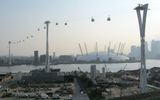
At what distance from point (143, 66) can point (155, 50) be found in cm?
14495

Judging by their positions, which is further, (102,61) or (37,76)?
(102,61)

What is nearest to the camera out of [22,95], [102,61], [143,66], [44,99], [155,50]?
[143,66]

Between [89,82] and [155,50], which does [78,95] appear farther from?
[155,50]

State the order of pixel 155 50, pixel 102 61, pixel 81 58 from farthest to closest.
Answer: pixel 155 50, pixel 81 58, pixel 102 61

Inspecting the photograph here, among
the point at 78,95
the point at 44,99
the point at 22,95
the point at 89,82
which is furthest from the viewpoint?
the point at 89,82

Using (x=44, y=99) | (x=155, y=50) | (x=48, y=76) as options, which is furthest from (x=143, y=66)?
(x=155, y=50)

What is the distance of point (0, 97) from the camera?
32.0 metres

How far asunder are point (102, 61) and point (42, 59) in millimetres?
21068

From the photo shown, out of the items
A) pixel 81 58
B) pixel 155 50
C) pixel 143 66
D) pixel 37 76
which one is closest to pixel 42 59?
pixel 81 58

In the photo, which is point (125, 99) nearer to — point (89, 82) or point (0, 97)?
point (0, 97)

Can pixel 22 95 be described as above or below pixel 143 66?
below

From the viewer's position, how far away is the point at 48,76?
46.6 m

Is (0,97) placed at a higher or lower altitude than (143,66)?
lower

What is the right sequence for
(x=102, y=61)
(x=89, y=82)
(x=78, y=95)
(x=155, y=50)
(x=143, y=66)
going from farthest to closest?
(x=155, y=50) < (x=102, y=61) < (x=89, y=82) < (x=143, y=66) < (x=78, y=95)
